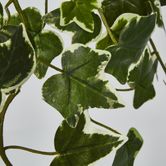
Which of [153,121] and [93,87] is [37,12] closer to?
[93,87]

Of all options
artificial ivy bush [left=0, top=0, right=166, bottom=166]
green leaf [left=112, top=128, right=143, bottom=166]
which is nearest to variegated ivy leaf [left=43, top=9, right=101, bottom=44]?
artificial ivy bush [left=0, top=0, right=166, bottom=166]

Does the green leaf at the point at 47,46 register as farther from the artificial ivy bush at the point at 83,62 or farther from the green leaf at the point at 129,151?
the green leaf at the point at 129,151

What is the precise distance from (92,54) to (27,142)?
1.06 ft

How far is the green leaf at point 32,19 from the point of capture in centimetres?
44

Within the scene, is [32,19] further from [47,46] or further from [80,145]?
[80,145]

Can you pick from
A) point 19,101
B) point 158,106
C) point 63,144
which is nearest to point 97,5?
point 63,144

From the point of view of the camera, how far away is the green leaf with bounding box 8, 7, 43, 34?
1.46 feet

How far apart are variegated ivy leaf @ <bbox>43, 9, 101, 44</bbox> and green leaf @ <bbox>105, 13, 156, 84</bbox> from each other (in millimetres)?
22

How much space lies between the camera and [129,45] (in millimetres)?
426

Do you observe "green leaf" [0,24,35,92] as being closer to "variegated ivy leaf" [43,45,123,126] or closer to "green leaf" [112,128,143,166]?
"variegated ivy leaf" [43,45,123,126]

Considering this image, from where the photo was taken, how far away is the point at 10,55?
13.6 inches

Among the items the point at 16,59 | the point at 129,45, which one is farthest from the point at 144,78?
the point at 16,59

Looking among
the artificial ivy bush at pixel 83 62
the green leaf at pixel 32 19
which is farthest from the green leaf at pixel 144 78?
the green leaf at pixel 32 19

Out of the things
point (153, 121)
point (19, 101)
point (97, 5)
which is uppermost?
point (97, 5)
